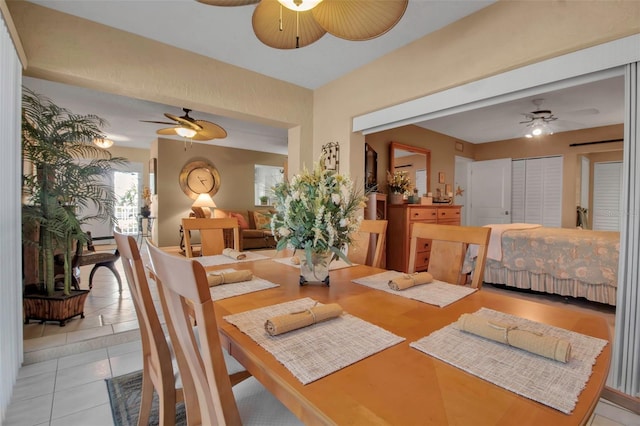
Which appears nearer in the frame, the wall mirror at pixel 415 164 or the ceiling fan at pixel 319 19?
the ceiling fan at pixel 319 19

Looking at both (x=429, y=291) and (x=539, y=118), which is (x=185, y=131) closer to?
(x=429, y=291)

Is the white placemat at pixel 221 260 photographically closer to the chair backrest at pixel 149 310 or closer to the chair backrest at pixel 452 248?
the chair backrest at pixel 149 310

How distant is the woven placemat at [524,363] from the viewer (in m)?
0.63

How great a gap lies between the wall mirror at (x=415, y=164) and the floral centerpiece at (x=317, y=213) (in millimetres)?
3724

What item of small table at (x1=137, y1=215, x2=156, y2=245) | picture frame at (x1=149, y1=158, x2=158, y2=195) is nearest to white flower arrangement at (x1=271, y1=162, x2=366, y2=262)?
picture frame at (x1=149, y1=158, x2=158, y2=195)

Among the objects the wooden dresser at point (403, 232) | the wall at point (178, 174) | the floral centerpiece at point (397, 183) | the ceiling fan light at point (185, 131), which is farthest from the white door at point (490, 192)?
the ceiling fan light at point (185, 131)

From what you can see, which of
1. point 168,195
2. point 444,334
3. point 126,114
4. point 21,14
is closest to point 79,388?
point 444,334

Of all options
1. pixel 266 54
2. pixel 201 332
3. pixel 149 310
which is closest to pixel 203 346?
pixel 201 332

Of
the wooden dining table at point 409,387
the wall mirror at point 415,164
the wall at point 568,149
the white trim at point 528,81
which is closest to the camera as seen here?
the wooden dining table at point 409,387

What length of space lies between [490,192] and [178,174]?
23.0ft

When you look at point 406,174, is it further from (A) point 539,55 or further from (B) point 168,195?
(B) point 168,195

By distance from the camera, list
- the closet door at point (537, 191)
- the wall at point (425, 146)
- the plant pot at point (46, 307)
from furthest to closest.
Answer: the closet door at point (537, 191) → the wall at point (425, 146) → the plant pot at point (46, 307)

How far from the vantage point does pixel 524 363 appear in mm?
742

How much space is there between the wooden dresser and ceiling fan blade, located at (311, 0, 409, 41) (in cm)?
315
